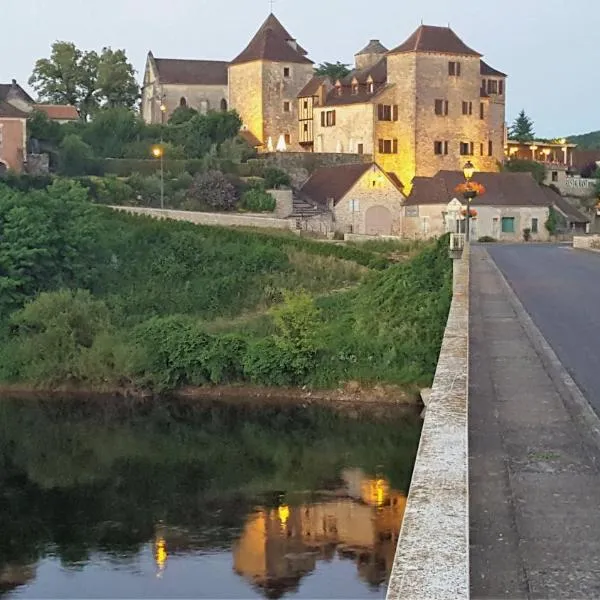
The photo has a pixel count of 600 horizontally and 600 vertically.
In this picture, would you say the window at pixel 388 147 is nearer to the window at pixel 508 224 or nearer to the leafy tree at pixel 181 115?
the window at pixel 508 224

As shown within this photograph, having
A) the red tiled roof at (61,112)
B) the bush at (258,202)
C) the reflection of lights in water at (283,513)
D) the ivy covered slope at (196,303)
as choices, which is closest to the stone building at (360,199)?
the bush at (258,202)

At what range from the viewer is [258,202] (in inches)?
2184

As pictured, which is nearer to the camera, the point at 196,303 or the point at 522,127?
the point at 196,303

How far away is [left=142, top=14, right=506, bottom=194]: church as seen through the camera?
6688cm

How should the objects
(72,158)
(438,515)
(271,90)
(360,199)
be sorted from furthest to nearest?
(271,90)
(360,199)
(72,158)
(438,515)

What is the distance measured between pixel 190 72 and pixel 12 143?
27.1m

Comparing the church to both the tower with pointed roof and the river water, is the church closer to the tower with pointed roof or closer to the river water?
the tower with pointed roof

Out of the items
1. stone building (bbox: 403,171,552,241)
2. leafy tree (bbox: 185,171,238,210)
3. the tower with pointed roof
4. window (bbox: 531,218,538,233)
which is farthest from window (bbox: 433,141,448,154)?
leafy tree (bbox: 185,171,238,210)

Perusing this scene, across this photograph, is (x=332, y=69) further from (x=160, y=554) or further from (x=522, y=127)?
(x=160, y=554)

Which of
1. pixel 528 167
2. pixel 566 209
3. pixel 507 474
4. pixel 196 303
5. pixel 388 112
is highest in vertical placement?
pixel 388 112

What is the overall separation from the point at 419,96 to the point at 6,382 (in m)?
39.5

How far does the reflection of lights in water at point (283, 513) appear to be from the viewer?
19203mm

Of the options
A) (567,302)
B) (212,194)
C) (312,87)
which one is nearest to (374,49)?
(312,87)

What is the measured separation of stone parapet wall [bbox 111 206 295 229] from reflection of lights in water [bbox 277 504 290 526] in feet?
103
